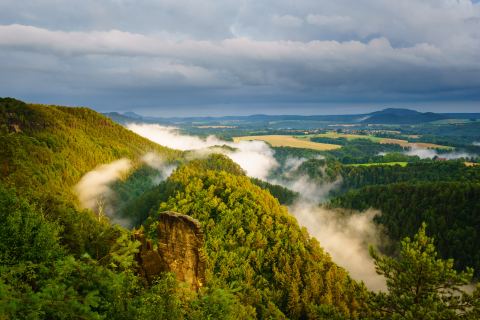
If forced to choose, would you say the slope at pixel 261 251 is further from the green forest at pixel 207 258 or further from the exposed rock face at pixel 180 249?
the exposed rock face at pixel 180 249

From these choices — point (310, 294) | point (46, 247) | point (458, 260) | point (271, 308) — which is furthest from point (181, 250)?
point (458, 260)

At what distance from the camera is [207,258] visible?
3595 inches

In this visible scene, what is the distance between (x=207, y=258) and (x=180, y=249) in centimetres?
5902

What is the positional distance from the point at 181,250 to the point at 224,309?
1263 cm

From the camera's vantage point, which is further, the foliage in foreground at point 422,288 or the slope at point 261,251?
the slope at point 261,251

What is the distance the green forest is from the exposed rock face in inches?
69.1

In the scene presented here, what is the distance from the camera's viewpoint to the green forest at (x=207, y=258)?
21.3 m

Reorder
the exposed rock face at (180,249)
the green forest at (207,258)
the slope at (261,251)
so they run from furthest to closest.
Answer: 1. the slope at (261,251)
2. the exposed rock face at (180,249)
3. the green forest at (207,258)

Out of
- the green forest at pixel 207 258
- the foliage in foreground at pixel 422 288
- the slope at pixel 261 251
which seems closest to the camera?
the green forest at pixel 207 258

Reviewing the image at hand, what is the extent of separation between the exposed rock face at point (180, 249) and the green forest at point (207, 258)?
1754 mm

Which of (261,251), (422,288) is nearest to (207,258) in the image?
(261,251)

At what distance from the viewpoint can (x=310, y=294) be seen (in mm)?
96688

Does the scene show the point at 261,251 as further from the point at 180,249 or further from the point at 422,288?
the point at 422,288

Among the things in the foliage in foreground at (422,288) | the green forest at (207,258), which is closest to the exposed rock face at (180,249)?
the green forest at (207,258)
